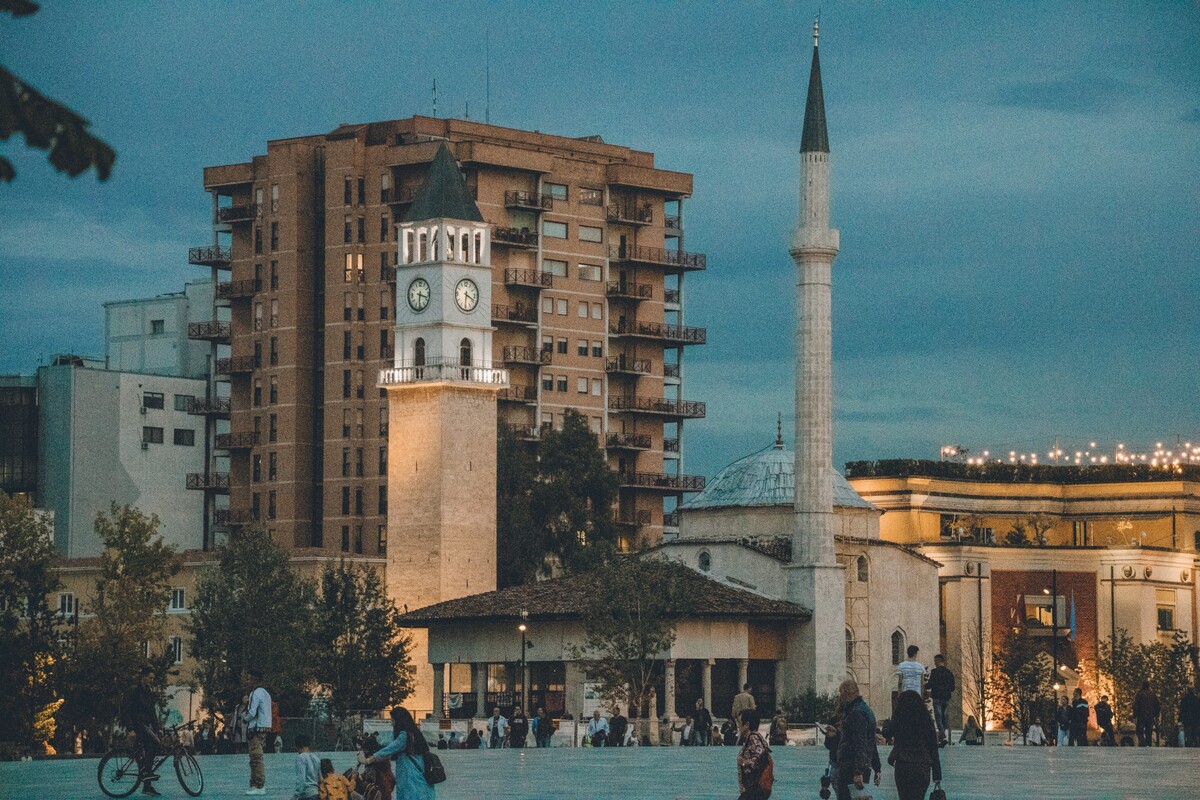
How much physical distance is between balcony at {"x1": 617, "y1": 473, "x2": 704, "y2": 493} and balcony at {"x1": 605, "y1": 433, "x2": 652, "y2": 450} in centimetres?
140

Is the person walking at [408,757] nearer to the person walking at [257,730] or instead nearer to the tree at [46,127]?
the person walking at [257,730]

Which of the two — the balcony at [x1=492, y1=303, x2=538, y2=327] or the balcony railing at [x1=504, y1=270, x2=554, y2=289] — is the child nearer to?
the balcony at [x1=492, y1=303, x2=538, y2=327]

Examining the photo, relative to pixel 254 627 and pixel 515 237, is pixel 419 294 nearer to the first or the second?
pixel 254 627

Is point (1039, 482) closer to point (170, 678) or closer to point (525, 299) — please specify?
point (525, 299)

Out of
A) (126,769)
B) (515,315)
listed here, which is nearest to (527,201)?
(515,315)

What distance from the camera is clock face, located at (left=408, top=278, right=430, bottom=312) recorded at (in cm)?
8306

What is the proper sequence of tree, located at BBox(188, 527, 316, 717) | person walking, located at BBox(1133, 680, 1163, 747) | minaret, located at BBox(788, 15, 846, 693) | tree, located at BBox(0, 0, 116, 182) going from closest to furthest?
1. tree, located at BBox(0, 0, 116, 182)
2. person walking, located at BBox(1133, 680, 1163, 747)
3. tree, located at BBox(188, 527, 316, 717)
4. minaret, located at BBox(788, 15, 846, 693)

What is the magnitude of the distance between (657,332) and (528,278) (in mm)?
9035

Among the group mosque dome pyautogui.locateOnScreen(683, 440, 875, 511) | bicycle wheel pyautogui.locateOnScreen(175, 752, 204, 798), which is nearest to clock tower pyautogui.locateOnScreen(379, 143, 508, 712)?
mosque dome pyautogui.locateOnScreen(683, 440, 875, 511)

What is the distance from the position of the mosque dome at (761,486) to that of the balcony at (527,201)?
22.6m

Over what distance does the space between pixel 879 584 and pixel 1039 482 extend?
2295 centimetres

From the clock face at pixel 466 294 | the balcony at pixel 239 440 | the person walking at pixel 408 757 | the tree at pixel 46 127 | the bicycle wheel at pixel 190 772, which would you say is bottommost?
the bicycle wheel at pixel 190 772

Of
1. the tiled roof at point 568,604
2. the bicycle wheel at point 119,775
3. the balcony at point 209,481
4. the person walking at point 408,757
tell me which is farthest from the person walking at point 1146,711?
the balcony at point 209,481

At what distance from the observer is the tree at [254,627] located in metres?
70.4
